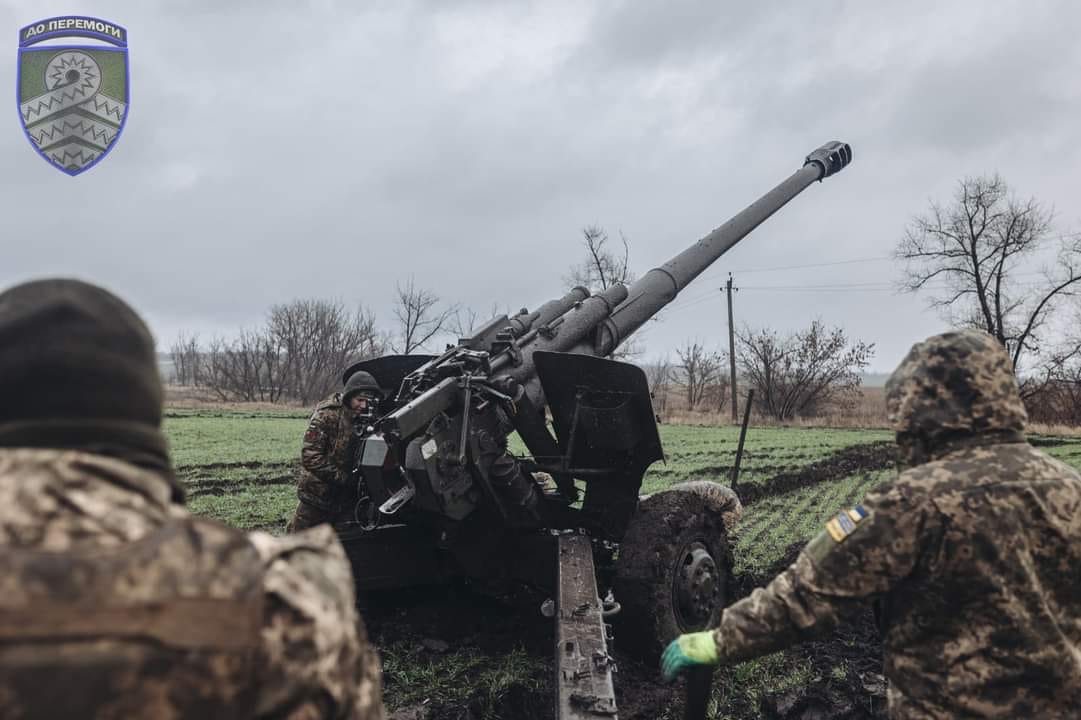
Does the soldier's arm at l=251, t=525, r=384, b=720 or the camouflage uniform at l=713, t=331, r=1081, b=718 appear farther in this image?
the camouflage uniform at l=713, t=331, r=1081, b=718

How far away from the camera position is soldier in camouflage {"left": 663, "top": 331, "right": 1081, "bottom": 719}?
234cm

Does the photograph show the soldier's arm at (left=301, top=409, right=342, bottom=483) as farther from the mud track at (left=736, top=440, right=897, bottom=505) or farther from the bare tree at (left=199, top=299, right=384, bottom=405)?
the bare tree at (left=199, top=299, right=384, bottom=405)

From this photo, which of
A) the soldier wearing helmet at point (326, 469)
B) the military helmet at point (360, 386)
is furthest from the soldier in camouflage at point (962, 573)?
the soldier wearing helmet at point (326, 469)

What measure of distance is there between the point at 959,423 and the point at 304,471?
15.7ft

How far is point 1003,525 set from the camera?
7.69ft

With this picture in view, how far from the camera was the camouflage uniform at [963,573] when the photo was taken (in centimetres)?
234

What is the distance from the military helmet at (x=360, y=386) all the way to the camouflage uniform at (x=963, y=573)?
3.70m

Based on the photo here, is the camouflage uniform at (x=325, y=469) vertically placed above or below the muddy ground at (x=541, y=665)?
above

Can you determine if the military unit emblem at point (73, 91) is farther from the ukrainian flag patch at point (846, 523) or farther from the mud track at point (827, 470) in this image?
the mud track at point (827, 470)

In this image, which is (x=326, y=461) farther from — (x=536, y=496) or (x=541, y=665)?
(x=541, y=665)

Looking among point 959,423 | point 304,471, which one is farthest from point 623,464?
point 959,423

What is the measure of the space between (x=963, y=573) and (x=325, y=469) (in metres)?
4.67

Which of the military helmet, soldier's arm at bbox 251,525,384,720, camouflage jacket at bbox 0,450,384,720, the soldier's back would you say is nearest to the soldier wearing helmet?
the military helmet

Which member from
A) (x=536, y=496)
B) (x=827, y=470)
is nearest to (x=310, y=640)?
(x=536, y=496)
